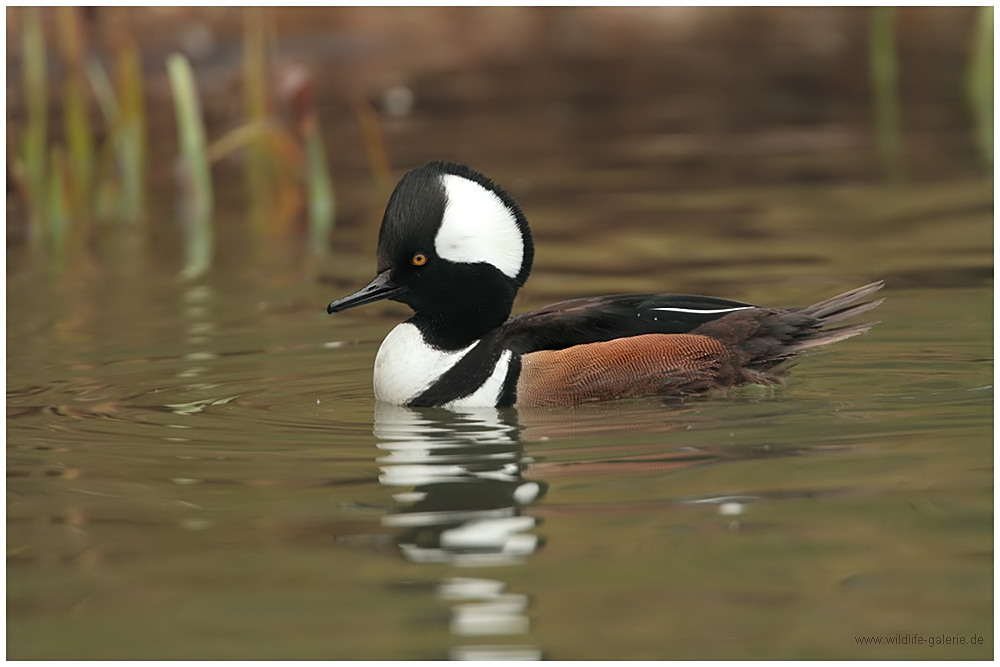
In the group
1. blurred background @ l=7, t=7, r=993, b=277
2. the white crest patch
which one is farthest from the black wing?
blurred background @ l=7, t=7, r=993, b=277

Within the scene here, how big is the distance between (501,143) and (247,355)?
8.51 metres

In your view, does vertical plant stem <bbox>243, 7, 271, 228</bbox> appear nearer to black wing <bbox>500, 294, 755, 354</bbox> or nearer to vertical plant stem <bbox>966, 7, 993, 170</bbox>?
black wing <bbox>500, 294, 755, 354</bbox>

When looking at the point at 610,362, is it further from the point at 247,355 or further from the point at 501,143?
the point at 501,143

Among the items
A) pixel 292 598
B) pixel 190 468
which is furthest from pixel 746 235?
pixel 292 598

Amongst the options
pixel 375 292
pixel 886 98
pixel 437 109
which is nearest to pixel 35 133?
pixel 375 292

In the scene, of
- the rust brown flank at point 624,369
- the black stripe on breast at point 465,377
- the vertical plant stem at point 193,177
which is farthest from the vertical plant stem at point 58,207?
the rust brown flank at point 624,369

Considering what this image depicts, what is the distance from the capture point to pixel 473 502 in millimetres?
6043

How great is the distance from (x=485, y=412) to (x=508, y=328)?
0.45 metres

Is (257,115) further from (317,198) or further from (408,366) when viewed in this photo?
(408,366)

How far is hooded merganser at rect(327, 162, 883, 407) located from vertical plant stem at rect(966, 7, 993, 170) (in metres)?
7.68

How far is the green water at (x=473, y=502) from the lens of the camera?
4.79m

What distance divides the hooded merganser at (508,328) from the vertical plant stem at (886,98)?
711cm

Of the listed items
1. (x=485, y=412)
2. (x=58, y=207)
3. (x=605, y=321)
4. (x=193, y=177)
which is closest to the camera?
(x=485, y=412)

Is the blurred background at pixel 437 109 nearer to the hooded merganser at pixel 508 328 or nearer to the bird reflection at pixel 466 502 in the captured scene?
the hooded merganser at pixel 508 328
